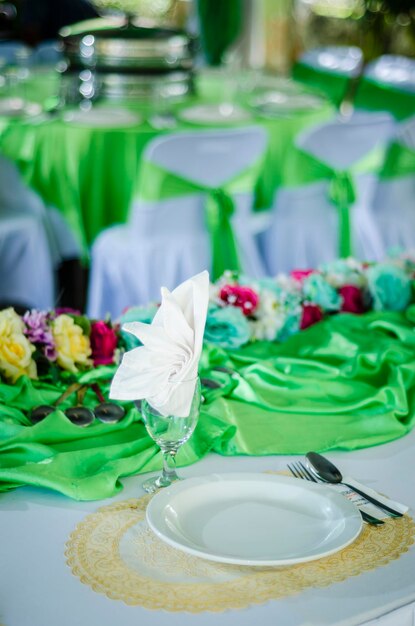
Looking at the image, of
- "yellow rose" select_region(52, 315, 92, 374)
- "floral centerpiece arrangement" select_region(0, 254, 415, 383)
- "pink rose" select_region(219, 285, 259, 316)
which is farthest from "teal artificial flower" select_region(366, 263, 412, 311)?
"yellow rose" select_region(52, 315, 92, 374)

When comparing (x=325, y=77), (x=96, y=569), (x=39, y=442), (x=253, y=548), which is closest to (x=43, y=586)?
(x=96, y=569)

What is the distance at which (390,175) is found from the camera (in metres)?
4.17

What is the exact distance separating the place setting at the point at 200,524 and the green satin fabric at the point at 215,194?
218cm

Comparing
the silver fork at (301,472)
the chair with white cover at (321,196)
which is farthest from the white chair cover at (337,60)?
the silver fork at (301,472)

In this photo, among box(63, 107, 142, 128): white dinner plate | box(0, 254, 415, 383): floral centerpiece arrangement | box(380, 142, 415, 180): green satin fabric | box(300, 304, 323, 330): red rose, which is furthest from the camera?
box(380, 142, 415, 180): green satin fabric

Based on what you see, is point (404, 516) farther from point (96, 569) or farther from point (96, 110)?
point (96, 110)

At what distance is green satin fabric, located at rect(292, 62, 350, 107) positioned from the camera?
5.23 metres

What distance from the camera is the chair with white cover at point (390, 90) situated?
4.92 m

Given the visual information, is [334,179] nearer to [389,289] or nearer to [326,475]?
[389,289]

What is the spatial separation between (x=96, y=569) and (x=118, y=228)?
2606 millimetres

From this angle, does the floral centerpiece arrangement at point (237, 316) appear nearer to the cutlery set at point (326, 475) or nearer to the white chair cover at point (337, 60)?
the cutlery set at point (326, 475)

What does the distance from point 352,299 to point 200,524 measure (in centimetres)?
92

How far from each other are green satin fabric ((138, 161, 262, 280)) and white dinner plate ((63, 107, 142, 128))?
31cm

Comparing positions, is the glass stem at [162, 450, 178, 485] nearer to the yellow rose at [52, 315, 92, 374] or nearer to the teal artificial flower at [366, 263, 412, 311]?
the yellow rose at [52, 315, 92, 374]
